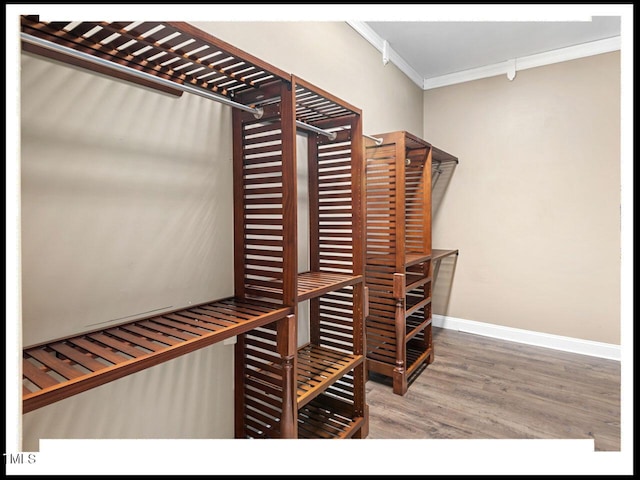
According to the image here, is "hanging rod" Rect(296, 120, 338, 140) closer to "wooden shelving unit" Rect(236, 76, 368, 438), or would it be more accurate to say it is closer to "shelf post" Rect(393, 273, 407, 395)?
"wooden shelving unit" Rect(236, 76, 368, 438)

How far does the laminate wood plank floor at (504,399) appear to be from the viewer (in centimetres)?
179

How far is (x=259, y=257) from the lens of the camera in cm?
141

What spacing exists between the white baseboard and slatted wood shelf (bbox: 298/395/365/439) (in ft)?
6.74

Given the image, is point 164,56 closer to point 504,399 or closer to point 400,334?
point 400,334

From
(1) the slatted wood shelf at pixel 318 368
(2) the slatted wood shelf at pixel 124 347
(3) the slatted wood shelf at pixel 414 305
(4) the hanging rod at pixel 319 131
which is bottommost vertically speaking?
(1) the slatted wood shelf at pixel 318 368

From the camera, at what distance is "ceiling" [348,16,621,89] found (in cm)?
247

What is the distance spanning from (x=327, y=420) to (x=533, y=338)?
7.41 ft

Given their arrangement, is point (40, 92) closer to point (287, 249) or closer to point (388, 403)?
point (287, 249)

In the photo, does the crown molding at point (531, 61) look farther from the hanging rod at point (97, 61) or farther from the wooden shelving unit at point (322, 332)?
the hanging rod at point (97, 61)

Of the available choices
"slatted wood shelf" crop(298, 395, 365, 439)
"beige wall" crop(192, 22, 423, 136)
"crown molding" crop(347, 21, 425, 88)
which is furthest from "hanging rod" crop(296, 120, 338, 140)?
"slatted wood shelf" crop(298, 395, 365, 439)

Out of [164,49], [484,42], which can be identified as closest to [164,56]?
[164,49]

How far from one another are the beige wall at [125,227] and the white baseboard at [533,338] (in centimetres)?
259

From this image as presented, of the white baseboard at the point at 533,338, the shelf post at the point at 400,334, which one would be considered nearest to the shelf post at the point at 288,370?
the shelf post at the point at 400,334

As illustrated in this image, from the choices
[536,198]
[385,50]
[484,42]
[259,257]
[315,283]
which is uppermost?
[484,42]
